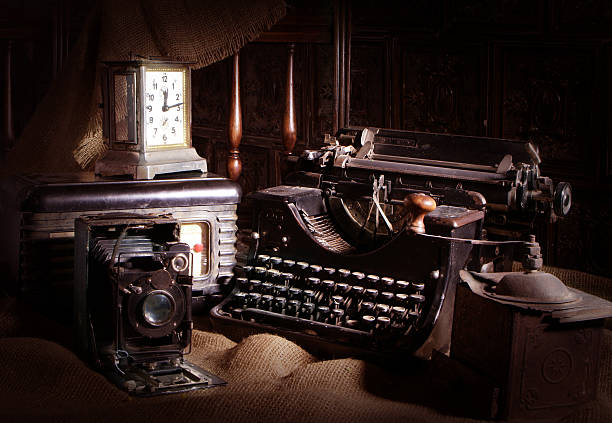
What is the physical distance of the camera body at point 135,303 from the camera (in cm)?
388

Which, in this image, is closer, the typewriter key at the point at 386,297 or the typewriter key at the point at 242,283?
the typewriter key at the point at 386,297

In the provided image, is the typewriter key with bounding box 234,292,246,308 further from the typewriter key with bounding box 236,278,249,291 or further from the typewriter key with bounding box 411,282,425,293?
the typewriter key with bounding box 411,282,425,293

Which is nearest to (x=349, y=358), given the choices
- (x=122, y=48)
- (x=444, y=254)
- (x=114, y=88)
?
(x=444, y=254)

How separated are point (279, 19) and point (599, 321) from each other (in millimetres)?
2935

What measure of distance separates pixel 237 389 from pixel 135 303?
563 millimetres

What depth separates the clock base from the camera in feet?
15.5

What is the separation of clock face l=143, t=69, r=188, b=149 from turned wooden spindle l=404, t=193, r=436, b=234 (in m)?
1.40

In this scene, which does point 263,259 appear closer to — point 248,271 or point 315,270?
point 248,271

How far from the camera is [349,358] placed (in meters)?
4.05

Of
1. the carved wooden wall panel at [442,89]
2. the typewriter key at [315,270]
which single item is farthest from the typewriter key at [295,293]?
the carved wooden wall panel at [442,89]

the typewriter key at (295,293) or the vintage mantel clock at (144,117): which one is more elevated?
the vintage mantel clock at (144,117)

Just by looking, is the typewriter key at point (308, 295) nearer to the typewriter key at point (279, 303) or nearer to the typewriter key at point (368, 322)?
the typewriter key at point (279, 303)

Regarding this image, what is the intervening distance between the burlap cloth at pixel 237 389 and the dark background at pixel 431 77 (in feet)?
4.55

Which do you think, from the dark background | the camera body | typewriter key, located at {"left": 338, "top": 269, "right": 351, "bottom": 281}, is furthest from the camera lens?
the dark background
